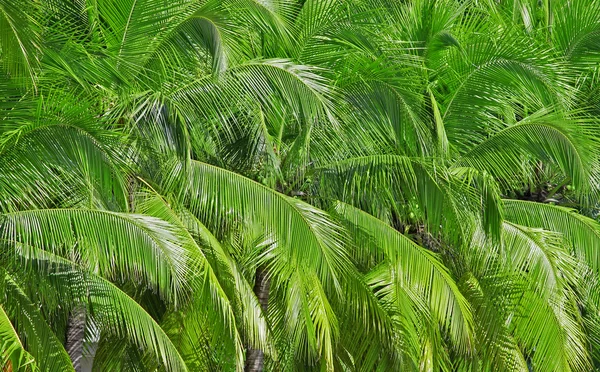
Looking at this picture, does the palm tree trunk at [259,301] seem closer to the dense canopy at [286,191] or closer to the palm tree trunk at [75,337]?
the dense canopy at [286,191]

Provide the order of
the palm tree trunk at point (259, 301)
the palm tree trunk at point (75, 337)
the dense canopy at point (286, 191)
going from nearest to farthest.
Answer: the dense canopy at point (286, 191)
the palm tree trunk at point (75, 337)
the palm tree trunk at point (259, 301)

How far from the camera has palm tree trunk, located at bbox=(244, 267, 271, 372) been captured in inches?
416

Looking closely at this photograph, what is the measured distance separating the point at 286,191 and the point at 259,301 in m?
1.14

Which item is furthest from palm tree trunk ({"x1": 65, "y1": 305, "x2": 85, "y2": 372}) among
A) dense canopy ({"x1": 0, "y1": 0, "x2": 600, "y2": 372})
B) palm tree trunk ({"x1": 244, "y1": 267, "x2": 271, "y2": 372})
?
palm tree trunk ({"x1": 244, "y1": 267, "x2": 271, "y2": 372})

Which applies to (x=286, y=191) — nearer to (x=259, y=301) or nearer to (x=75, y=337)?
(x=259, y=301)

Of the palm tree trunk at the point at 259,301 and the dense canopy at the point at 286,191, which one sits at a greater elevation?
the dense canopy at the point at 286,191

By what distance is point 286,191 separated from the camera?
10203 millimetres

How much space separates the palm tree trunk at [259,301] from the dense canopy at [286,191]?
0.03 meters

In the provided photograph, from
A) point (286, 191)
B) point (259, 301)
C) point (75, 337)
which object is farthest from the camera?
point (259, 301)

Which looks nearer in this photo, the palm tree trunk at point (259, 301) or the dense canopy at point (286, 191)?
the dense canopy at point (286, 191)

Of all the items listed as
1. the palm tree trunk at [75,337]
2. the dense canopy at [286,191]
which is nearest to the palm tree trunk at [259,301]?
the dense canopy at [286,191]

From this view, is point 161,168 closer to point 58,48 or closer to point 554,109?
point 58,48

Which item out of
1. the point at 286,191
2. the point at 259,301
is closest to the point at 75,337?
the point at 259,301

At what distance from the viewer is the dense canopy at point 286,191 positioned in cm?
801
